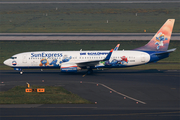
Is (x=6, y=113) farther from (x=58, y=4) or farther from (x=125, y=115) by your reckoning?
(x=58, y=4)

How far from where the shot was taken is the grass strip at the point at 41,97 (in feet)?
101

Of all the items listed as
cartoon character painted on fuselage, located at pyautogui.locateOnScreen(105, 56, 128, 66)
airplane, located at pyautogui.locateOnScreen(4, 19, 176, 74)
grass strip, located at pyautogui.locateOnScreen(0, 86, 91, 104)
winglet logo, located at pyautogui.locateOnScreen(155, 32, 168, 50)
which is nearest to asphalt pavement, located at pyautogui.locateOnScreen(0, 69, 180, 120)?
grass strip, located at pyautogui.locateOnScreen(0, 86, 91, 104)

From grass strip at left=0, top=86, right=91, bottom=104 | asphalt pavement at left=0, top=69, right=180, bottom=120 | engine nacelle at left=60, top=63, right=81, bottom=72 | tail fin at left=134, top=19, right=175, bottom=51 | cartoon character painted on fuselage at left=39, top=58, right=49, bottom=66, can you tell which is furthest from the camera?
tail fin at left=134, top=19, right=175, bottom=51

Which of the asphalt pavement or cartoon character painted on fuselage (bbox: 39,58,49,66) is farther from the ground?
cartoon character painted on fuselage (bbox: 39,58,49,66)

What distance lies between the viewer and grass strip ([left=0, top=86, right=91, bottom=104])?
30.8m

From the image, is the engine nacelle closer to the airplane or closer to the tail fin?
the airplane

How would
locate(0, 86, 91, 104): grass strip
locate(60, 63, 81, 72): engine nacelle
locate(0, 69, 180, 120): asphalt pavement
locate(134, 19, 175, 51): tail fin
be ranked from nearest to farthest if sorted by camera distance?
1. locate(0, 69, 180, 120): asphalt pavement
2. locate(0, 86, 91, 104): grass strip
3. locate(60, 63, 81, 72): engine nacelle
4. locate(134, 19, 175, 51): tail fin

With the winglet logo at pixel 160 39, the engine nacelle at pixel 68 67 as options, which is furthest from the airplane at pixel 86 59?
the winglet logo at pixel 160 39

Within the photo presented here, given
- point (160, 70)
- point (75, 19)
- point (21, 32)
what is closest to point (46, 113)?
point (160, 70)

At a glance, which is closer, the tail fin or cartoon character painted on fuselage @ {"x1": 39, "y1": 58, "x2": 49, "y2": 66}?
cartoon character painted on fuselage @ {"x1": 39, "y1": 58, "x2": 49, "y2": 66}

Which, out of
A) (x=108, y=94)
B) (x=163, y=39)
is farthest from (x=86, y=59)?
(x=108, y=94)

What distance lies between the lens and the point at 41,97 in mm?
32562

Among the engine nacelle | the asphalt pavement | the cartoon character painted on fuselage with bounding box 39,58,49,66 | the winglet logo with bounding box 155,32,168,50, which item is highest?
the winglet logo with bounding box 155,32,168,50

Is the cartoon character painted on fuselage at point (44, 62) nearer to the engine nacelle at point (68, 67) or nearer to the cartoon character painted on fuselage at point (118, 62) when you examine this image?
the engine nacelle at point (68, 67)
